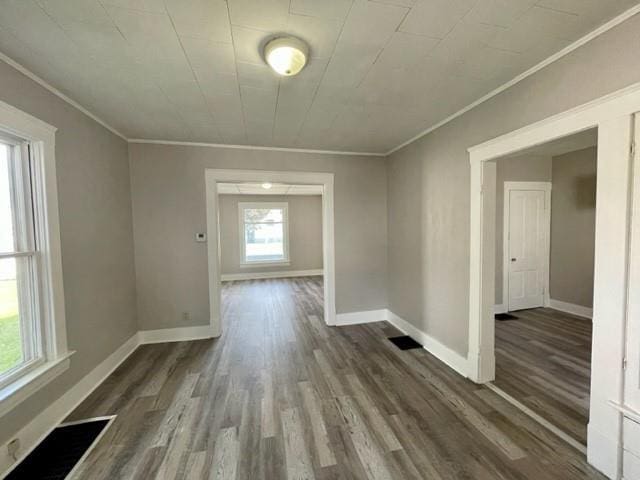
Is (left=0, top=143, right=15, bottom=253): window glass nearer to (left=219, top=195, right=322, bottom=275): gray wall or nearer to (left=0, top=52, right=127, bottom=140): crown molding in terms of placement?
(left=0, top=52, right=127, bottom=140): crown molding

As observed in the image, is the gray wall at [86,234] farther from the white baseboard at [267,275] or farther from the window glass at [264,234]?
the window glass at [264,234]

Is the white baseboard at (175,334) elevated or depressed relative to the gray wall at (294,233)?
depressed

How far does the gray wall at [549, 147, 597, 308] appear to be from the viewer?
4109mm

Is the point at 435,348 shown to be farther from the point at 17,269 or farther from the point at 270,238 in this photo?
the point at 270,238

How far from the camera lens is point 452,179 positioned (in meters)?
2.74

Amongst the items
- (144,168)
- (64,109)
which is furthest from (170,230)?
(64,109)

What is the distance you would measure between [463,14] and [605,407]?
2.33 metres

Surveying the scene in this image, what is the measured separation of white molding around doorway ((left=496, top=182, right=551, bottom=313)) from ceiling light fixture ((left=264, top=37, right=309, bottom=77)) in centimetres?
416

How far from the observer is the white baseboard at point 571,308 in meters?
4.12

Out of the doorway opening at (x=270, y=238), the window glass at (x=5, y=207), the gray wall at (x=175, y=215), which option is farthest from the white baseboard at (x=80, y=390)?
the doorway opening at (x=270, y=238)

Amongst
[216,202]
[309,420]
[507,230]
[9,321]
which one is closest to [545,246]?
[507,230]

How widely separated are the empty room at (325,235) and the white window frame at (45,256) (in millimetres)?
15

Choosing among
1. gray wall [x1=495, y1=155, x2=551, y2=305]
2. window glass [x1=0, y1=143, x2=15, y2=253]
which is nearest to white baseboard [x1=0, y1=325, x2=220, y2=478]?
window glass [x1=0, y1=143, x2=15, y2=253]

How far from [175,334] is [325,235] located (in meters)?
2.44
